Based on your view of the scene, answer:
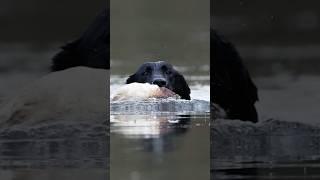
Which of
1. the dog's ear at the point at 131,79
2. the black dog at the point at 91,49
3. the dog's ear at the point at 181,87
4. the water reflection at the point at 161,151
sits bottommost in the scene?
the water reflection at the point at 161,151

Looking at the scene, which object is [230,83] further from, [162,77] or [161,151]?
[161,151]

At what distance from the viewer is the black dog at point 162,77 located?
20.4ft

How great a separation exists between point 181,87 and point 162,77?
23 cm

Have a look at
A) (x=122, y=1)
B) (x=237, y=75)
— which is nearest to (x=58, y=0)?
(x=122, y=1)

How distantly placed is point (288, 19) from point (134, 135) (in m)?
2.07

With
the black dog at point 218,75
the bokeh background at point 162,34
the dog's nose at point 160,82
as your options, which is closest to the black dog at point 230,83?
the black dog at point 218,75

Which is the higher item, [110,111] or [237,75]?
[237,75]

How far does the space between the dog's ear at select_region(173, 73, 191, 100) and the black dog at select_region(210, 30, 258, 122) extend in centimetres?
27

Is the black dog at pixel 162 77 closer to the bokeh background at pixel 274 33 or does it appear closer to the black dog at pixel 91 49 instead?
the black dog at pixel 91 49

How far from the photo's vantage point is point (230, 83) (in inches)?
246

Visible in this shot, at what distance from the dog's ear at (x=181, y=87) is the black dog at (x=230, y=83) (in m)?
0.27

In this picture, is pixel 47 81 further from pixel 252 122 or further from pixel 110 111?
pixel 252 122

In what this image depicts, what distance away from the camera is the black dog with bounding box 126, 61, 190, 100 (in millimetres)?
6215

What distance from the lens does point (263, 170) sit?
614 cm
